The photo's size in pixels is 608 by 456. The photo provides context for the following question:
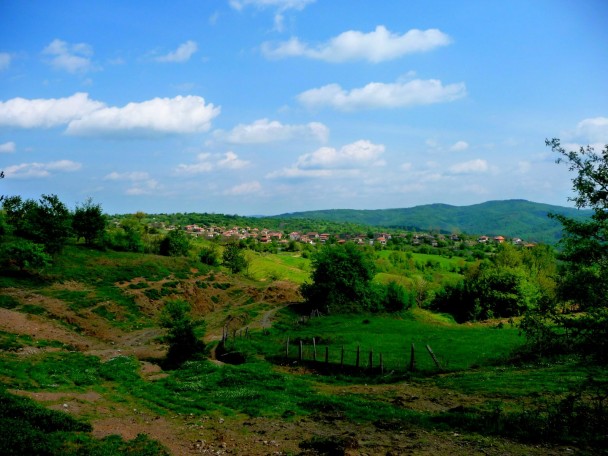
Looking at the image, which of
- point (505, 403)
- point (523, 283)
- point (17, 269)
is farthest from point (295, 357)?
point (523, 283)

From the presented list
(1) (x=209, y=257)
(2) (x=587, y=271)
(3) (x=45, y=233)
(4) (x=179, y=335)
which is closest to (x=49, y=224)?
(3) (x=45, y=233)

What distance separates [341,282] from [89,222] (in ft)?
175

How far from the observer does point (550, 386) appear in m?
27.4

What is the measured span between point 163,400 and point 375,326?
3692 centimetres

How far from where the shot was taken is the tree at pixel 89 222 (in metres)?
84.9

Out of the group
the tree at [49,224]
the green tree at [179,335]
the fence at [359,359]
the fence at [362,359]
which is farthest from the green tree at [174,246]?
the fence at [359,359]

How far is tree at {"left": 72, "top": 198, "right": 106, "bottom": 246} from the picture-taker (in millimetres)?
84875

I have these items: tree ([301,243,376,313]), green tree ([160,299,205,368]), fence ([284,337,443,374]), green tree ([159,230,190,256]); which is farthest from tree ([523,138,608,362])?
green tree ([159,230,190,256])

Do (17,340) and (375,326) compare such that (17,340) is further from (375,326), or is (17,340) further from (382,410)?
(375,326)

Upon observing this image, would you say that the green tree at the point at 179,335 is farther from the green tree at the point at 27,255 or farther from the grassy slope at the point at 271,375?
the green tree at the point at 27,255

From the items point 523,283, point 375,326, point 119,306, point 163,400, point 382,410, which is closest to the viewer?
point 382,410

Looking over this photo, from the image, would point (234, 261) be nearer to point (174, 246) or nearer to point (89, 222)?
point (174, 246)

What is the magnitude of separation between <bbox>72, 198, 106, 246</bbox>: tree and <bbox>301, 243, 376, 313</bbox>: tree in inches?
1773

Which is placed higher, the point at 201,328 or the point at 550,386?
the point at 550,386
